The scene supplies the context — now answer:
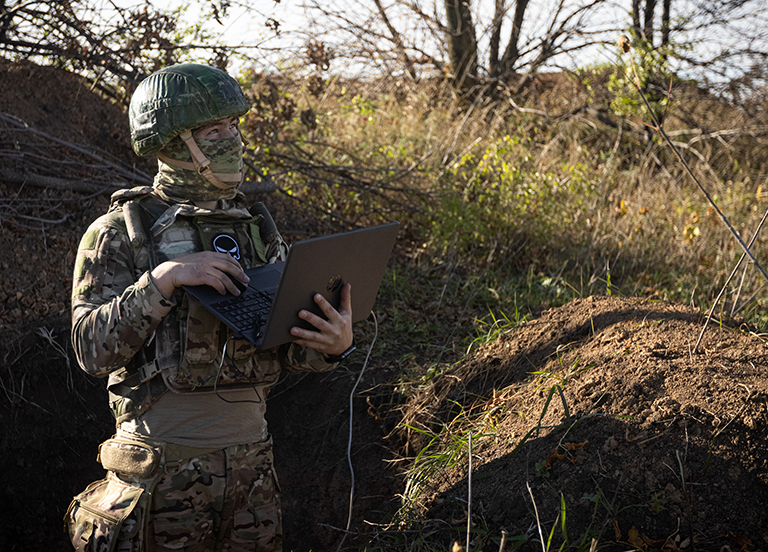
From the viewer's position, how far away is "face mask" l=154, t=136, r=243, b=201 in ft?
6.52

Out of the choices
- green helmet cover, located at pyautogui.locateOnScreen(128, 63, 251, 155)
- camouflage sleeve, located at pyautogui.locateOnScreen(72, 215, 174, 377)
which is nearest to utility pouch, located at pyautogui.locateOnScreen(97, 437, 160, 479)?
camouflage sleeve, located at pyautogui.locateOnScreen(72, 215, 174, 377)

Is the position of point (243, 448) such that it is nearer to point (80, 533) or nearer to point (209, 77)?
point (80, 533)

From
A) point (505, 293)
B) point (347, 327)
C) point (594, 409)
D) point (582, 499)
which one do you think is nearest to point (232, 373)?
point (347, 327)

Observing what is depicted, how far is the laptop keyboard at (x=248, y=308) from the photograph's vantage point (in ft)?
5.78

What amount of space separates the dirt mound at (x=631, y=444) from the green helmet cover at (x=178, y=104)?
1.62 m

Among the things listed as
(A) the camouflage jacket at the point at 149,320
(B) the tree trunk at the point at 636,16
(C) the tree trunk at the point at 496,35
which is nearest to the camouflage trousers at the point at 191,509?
(A) the camouflage jacket at the point at 149,320

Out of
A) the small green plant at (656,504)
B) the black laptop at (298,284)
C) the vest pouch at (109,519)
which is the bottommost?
the small green plant at (656,504)

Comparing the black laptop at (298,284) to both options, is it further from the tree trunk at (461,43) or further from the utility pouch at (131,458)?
the tree trunk at (461,43)

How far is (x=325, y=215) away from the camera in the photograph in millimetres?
5586

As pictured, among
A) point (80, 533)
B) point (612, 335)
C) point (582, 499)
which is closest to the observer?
point (80, 533)

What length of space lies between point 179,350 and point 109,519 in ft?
1.73

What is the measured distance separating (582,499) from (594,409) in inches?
18.2

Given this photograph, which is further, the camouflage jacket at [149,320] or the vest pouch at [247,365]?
the vest pouch at [247,365]

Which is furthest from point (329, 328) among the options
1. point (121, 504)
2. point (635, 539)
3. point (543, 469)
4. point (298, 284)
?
point (635, 539)
